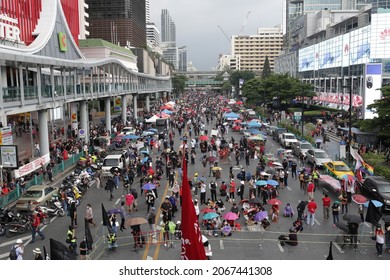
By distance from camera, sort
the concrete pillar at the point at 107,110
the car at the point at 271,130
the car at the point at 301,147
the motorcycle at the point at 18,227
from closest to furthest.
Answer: the motorcycle at the point at 18,227 → the car at the point at 301,147 → the concrete pillar at the point at 107,110 → the car at the point at 271,130

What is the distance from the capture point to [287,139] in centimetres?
4056

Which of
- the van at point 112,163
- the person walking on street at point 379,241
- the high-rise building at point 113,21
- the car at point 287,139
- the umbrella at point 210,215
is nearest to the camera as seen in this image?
the person walking on street at point 379,241

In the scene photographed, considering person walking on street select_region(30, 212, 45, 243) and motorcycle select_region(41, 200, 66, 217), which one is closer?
person walking on street select_region(30, 212, 45, 243)

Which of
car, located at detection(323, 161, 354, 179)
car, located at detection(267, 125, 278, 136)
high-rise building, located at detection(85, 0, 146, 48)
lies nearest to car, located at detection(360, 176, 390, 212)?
car, located at detection(323, 161, 354, 179)

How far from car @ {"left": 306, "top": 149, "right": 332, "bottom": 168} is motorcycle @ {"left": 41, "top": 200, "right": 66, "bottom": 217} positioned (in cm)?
1765

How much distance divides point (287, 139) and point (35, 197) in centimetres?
2562

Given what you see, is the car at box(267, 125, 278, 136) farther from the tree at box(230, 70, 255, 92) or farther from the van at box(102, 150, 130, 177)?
the tree at box(230, 70, 255, 92)

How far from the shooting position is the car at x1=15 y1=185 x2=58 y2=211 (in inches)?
805

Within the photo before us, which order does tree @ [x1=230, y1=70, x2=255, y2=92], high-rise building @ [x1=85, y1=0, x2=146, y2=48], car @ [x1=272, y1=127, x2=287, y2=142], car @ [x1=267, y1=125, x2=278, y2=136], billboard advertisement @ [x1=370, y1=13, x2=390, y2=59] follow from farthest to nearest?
tree @ [x1=230, y1=70, x2=255, y2=92] < high-rise building @ [x1=85, y1=0, x2=146, y2=48] < billboard advertisement @ [x1=370, y1=13, x2=390, y2=59] < car @ [x1=267, y1=125, x2=278, y2=136] < car @ [x1=272, y1=127, x2=287, y2=142]

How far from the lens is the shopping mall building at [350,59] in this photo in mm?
46500

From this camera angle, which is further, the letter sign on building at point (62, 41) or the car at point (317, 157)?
the letter sign on building at point (62, 41)

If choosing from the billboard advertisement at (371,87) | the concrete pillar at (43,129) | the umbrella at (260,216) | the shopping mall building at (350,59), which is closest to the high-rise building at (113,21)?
the shopping mall building at (350,59)

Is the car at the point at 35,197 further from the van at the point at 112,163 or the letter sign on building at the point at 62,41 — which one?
the letter sign on building at the point at 62,41

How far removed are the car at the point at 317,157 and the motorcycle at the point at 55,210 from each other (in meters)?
17.6
